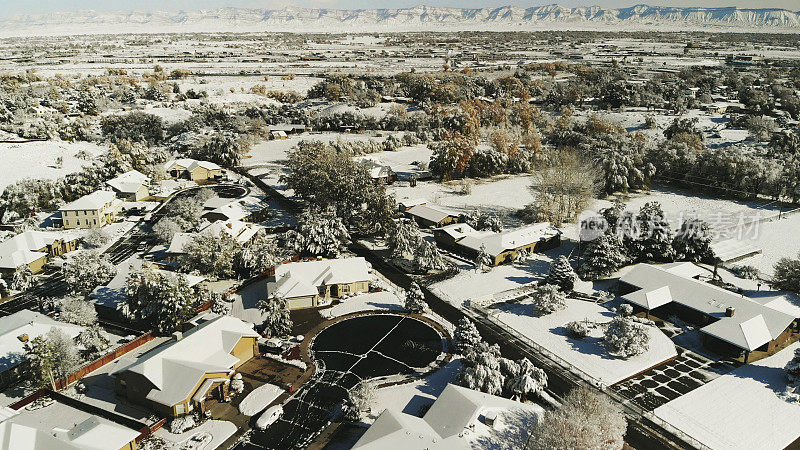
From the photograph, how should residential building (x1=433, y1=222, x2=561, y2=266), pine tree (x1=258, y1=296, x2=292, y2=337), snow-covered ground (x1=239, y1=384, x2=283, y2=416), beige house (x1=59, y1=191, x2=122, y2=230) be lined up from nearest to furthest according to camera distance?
1. snow-covered ground (x1=239, y1=384, x2=283, y2=416)
2. pine tree (x1=258, y1=296, x2=292, y2=337)
3. residential building (x1=433, y1=222, x2=561, y2=266)
4. beige house (x1=59, y1=191, x2=122, y2=230)

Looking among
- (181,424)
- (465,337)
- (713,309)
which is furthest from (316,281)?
(713,309)

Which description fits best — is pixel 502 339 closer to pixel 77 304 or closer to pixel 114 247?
pixel 77 304

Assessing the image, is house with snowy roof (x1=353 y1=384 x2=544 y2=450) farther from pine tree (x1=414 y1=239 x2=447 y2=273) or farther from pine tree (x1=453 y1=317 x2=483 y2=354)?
pine tree (x1=414 y1=239 x2=447 y2=273)

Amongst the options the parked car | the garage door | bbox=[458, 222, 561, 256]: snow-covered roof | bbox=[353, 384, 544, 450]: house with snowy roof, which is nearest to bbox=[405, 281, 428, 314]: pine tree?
the garage door

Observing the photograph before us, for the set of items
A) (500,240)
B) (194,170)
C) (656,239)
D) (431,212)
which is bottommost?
(500,240)

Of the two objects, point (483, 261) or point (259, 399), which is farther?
point (483, 261)

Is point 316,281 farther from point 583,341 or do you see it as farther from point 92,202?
point 92,202
